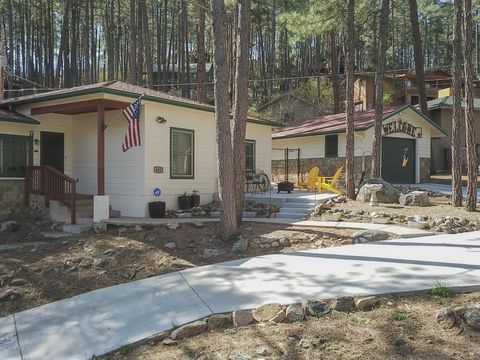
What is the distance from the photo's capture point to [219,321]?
4.71 m

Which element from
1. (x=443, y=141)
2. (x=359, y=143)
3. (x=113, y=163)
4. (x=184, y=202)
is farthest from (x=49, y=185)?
(x=443, y=141)

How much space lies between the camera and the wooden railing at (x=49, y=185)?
11.7 meters

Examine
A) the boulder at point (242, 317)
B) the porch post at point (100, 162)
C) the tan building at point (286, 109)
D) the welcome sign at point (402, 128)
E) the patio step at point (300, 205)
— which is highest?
the tan building at point (286, 109)

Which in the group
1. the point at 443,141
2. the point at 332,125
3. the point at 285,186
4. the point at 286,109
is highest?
Result: the point at 286,109

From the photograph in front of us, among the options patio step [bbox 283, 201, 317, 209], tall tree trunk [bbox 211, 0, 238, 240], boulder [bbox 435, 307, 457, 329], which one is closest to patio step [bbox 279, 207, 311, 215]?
patio step [bbox 283, 201, 317, 209]

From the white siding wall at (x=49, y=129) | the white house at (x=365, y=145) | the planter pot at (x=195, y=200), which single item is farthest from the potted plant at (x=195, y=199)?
the white house at (x=365, y=145)

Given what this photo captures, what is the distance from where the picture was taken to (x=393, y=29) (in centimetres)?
4309

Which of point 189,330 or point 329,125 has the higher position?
point 329,125

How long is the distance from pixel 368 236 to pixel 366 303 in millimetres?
3942

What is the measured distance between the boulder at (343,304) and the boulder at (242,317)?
849mm

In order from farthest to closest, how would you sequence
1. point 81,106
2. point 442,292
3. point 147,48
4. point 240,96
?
point 147,48 < point 81,106 < point 240,96 < point 442,292

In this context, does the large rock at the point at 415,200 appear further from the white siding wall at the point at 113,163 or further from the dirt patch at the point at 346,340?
the dirt patch at the point at 346,340

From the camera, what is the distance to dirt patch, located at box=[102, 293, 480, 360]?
12.4ft

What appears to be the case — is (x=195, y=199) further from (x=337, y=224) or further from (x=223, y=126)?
(x=223, y=126)
